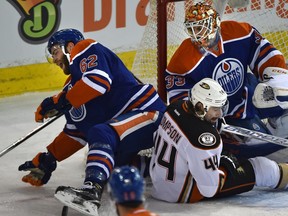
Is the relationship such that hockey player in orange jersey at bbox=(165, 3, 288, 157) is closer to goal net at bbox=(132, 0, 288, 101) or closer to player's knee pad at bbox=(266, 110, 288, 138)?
player's knee pad at bbox=(266, 110, 288, 138)

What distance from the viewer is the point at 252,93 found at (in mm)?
4707

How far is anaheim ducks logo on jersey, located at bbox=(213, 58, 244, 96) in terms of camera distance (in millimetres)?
4531

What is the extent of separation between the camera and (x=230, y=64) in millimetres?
4559

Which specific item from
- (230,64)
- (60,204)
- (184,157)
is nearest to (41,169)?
(60,204)

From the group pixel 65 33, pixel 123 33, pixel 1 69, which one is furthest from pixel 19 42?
pixel 65 33

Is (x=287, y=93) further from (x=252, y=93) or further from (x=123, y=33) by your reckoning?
(x=123, y=33)

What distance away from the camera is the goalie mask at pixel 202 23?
4.36 meters

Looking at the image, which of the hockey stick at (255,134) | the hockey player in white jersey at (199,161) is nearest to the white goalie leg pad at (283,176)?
the hockey player in white jersey at (199,161)

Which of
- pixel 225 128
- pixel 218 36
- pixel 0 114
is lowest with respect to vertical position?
pixel 0 114

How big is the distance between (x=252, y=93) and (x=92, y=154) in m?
1.08

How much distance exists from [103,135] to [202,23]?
2.40 feet

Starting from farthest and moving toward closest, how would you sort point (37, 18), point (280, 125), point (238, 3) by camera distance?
point (37, 18)
point (238, 3)
point (280, 125)

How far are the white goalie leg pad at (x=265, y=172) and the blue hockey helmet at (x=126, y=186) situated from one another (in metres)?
1.81

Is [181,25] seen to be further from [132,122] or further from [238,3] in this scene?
[132,122]
